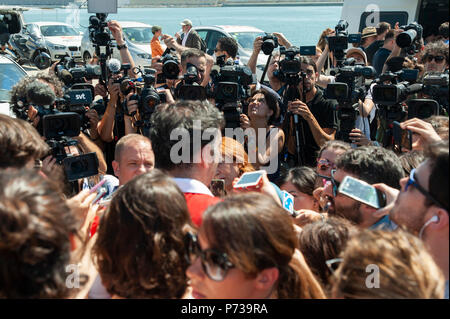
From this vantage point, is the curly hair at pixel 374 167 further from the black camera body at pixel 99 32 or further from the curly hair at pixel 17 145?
the black camera body at pixel 99 32

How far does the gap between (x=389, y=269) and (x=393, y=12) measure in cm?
867

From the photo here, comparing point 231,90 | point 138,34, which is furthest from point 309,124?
point 138,34

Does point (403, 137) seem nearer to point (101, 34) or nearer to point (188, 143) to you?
point (188, 143)

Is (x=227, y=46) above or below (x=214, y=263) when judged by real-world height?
above

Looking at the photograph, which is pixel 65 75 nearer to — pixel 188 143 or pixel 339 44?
pixel 339 44

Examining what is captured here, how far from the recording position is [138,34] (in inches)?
562

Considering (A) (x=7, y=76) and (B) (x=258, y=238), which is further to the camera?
(A) (x=7, y=76)

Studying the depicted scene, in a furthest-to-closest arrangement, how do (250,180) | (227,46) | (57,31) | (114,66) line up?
(57,31) < (227,46) < (114,66) < (250,180)

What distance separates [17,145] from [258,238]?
1208mm

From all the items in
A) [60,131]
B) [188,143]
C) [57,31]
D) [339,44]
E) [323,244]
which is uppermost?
[339,44]

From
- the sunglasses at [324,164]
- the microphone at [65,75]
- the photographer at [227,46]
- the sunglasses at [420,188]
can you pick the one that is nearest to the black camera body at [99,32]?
the microphone at [65,75]

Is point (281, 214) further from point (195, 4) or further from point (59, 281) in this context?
point (195, 4)

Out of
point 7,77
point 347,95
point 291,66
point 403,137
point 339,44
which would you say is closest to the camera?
point 403,137

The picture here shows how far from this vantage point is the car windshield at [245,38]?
10.8 m
